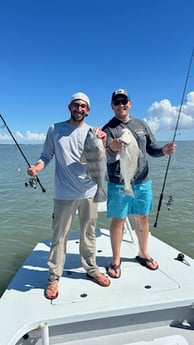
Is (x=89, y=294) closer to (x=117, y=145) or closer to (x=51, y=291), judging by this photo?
(x=51, y=291)

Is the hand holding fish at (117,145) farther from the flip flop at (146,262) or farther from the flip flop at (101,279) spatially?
the flip flop at (146,262)

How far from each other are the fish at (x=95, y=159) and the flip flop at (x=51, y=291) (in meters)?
1.06

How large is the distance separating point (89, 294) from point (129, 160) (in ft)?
4.84

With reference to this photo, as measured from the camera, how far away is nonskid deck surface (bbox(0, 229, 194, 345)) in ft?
8.75

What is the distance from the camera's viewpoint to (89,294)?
3.04m

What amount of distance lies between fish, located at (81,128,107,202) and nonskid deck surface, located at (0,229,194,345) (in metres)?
1.03

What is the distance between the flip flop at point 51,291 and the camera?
299 cm

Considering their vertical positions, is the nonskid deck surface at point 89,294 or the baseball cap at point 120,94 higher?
the baseball cap at point 120,94

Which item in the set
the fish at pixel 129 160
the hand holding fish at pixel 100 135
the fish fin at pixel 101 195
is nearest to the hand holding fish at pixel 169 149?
the fish at pixel 129 160

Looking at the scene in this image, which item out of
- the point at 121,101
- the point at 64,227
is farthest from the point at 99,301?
the point at 121,101

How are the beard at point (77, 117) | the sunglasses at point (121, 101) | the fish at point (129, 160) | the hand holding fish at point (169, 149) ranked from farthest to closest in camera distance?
the hand holding fish at point (169, 149) < the sunglasses at point (121, 101) < the beard at point (77, 117) < the fish at point (129, 160)

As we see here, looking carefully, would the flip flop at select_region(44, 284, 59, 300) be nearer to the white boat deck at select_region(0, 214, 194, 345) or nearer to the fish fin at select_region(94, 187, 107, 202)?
the white boat deck at select_region(0, 214, 194, 345)

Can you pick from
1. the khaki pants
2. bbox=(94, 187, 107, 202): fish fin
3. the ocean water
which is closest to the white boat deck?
the khaki pants

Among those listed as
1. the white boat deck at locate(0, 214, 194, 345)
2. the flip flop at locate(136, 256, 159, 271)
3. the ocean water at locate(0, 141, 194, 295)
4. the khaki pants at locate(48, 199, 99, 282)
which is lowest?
the ocean water at locate(0, 141, 194, 295)
